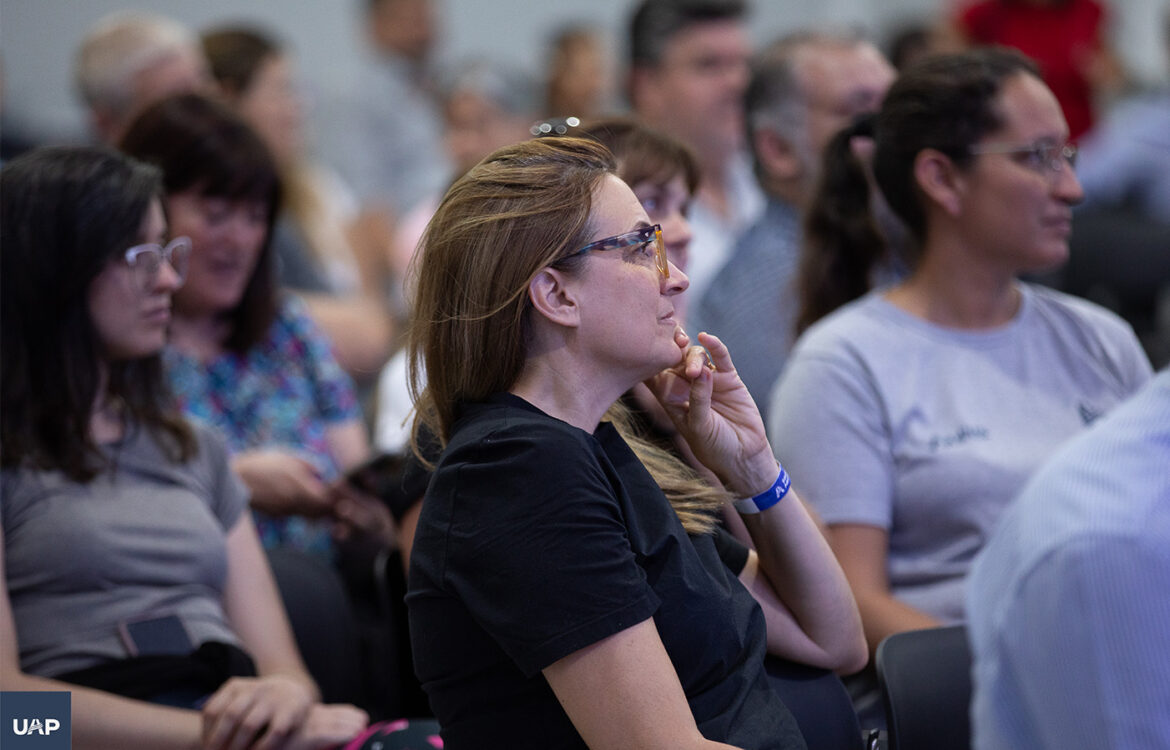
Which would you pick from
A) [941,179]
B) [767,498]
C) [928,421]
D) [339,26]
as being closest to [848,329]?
[928,421]

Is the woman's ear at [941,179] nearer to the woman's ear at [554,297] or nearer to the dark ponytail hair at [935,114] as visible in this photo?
the dark ponytail hair at [935,114]

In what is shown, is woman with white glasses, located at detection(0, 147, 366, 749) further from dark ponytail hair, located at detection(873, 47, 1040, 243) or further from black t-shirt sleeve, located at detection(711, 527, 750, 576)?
dark ponytail hair, located at detection(873, 47, 1040, 243)

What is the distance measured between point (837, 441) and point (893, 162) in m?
0.56

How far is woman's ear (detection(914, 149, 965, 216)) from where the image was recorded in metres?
2.17

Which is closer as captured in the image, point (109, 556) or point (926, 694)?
point (926, 694)

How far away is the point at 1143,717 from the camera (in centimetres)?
94

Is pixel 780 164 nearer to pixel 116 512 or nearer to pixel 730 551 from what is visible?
pixel 730 551

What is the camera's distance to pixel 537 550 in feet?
4.10

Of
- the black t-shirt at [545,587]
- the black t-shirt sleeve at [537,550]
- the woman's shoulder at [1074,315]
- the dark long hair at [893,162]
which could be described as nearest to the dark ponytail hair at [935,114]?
the dark long hair at [893,162]

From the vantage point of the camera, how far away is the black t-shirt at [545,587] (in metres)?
1.25

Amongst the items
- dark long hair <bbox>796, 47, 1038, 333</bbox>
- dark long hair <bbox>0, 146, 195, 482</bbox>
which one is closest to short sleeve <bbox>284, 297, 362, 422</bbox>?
dark long hair <bbox>0, 146, 195, 482</bbox>

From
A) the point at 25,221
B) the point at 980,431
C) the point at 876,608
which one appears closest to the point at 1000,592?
the point at 876,608

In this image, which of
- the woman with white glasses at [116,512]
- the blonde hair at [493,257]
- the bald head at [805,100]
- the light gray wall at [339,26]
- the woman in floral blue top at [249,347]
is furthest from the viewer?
the light gray wall at [339,26]

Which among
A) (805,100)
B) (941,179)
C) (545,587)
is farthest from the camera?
(805,100)
